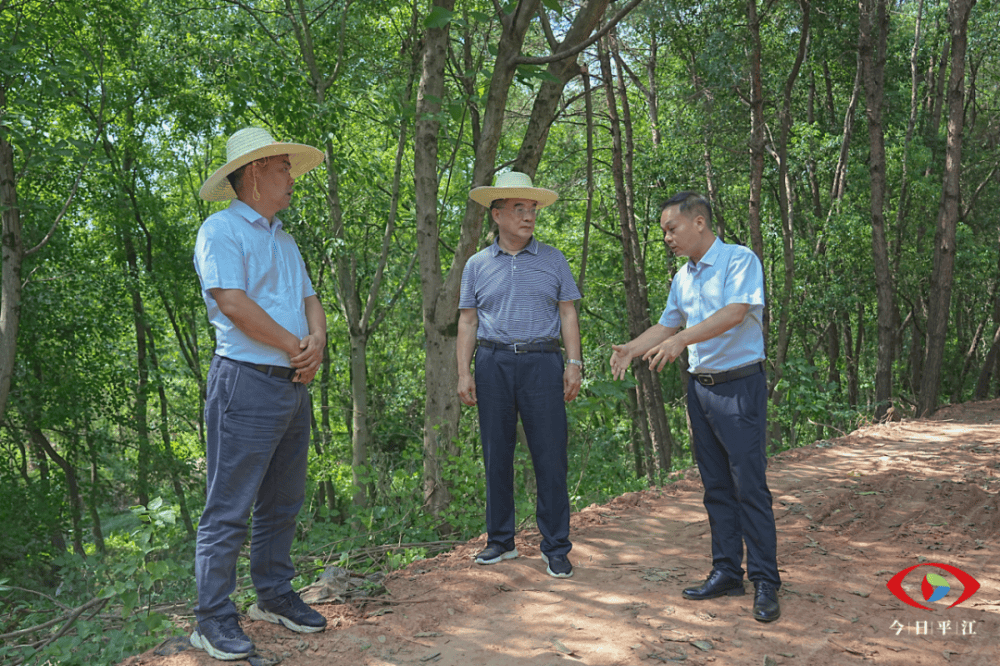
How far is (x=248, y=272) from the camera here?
329 cm

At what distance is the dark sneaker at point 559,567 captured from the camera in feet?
14.1

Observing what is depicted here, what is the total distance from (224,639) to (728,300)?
9.14ft

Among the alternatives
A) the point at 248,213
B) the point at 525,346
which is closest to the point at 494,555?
the point at 525,346

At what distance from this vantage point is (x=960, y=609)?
3699mm

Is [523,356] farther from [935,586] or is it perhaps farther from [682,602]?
[935,586]

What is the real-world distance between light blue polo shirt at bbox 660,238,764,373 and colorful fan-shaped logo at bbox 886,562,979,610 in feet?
5.00

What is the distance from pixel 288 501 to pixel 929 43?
1812 cm

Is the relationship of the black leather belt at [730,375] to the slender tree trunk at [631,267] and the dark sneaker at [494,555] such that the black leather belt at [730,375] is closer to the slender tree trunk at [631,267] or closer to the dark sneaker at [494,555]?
the dark sneaker at [494,555]

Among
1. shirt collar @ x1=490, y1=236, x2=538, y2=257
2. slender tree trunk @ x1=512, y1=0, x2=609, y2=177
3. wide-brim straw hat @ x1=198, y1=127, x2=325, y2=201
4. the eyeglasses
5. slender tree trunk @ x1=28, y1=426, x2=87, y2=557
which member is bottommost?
slender tree trunk @ x1=28, y1=426, x2=87, y2=557

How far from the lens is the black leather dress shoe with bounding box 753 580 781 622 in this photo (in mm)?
3539

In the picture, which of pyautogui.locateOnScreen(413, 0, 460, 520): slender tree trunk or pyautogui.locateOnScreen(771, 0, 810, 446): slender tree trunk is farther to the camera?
pyautogui.locateOnScreen(771, 0, 810, 446): slender tree trunk

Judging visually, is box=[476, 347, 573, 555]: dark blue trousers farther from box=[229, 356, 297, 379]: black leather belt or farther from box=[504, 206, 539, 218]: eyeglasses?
box=[229, 356, 297, 379]: black leather belt

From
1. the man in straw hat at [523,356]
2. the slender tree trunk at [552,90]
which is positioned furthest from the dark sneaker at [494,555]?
the slender tree trunk at [552,90]

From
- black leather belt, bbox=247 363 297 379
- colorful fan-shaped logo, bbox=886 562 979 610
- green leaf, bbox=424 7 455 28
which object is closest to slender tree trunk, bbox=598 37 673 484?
green leaf, bbox=424 7 455 28
